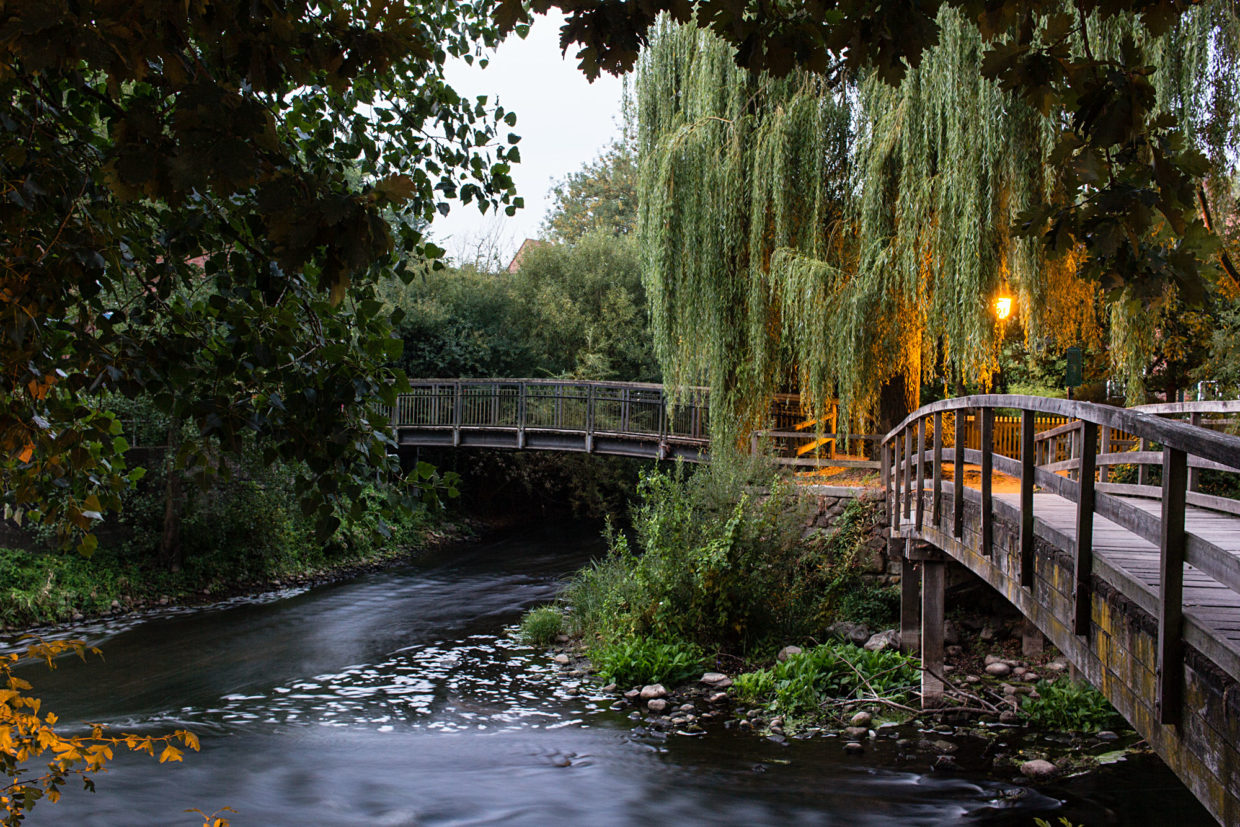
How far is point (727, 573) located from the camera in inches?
438

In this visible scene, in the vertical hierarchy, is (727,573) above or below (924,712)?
above

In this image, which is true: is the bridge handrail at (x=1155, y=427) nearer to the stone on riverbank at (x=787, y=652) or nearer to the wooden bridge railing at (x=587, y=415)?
the stone on riverbank at (x=787, y=652)

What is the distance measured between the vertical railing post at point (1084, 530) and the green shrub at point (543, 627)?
968 cm

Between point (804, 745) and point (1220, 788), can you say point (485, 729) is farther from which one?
point (1220, 788)

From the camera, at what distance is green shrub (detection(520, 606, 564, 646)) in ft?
42.4

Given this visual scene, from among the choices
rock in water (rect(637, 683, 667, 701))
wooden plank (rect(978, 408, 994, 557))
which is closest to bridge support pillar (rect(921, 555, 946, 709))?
rock in water (rect(637, 683, 667, 701))

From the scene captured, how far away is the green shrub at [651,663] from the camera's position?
10492mm

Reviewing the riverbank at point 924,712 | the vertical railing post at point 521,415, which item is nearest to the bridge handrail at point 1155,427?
the riverbank at point 924,712

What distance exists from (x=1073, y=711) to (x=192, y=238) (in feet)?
28.1

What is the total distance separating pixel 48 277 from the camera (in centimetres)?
247

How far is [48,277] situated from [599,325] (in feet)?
83.1

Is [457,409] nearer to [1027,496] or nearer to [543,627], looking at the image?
[543,627]

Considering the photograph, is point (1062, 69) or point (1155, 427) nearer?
point (1062, 69)

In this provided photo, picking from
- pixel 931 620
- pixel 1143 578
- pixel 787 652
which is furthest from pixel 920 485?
pixel 1143 578
